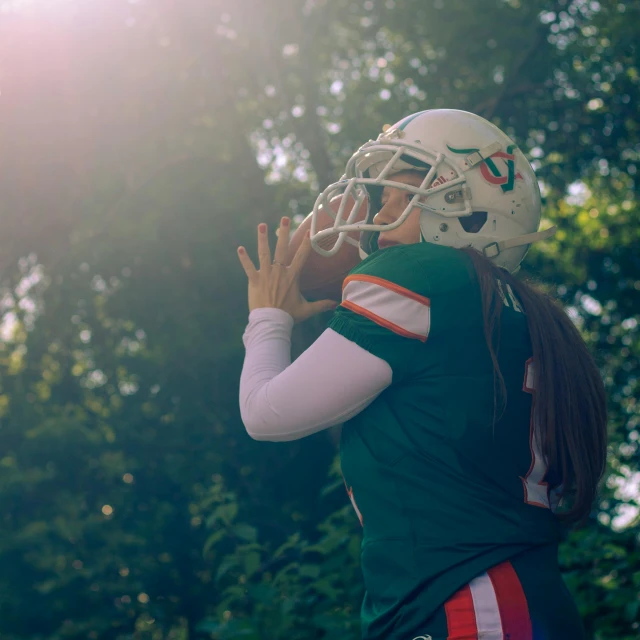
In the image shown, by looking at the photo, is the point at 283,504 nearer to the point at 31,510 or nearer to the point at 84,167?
the point at 31,510

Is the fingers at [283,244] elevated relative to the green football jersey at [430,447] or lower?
elevated

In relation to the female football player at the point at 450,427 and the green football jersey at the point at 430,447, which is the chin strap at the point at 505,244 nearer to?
the female football player at the point at 450,427

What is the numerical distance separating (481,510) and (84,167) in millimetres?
8363

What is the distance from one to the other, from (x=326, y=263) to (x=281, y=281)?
0.22m

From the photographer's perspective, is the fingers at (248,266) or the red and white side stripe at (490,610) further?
the fingers at (248,266)

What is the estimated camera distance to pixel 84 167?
939 cm

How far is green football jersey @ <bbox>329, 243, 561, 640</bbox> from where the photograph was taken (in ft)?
5.81

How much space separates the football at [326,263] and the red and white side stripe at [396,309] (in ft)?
1.71

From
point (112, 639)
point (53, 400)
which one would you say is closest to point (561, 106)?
point (53, 400)

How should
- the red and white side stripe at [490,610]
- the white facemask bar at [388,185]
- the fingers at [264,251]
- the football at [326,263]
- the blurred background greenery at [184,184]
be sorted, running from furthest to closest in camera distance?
the blurred background greenery at [184,184], the football at [326,263], the fingers at [264,251], the white facemask bar at [388,185], the red and white side stripe at [490,610]

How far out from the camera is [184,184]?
878cm

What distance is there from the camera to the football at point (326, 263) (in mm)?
2330

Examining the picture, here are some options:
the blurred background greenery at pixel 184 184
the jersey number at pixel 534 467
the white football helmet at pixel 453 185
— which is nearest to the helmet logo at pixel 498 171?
the white football helmet at pixel 453 185

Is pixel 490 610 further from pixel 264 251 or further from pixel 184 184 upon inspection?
pixel 184 184
